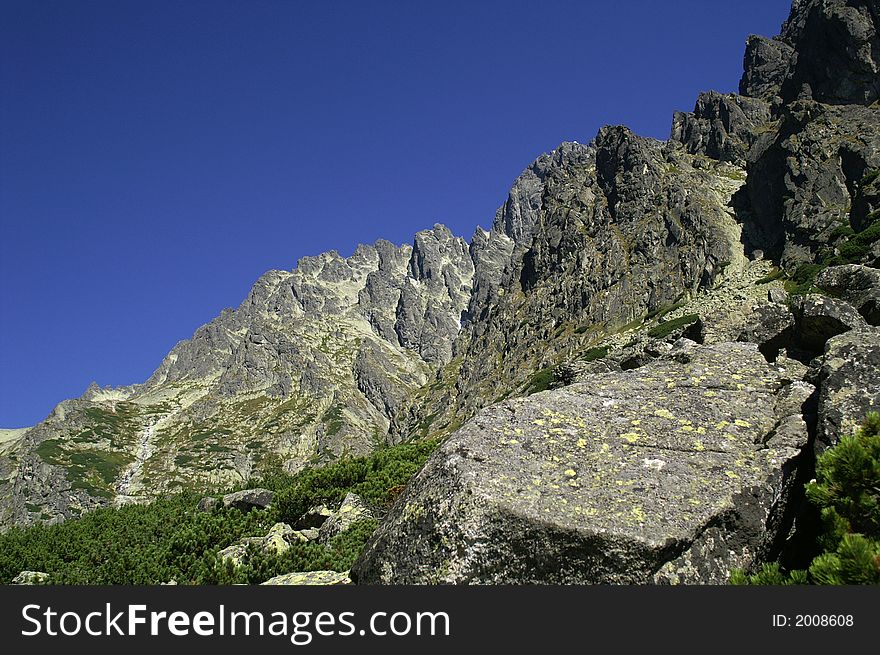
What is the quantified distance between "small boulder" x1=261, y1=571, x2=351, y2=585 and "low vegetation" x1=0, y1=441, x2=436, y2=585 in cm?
51

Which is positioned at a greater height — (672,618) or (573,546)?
(573,546)

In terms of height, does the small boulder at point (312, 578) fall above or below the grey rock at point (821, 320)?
below

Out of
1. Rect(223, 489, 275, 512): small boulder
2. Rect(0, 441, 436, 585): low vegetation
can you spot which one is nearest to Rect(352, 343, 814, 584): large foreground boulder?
Rect(0, 441, 436, 585): low vegetation

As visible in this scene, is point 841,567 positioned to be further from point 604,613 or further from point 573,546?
point 573,546

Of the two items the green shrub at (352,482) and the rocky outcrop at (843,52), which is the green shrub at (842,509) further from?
the rocky outcrop at (843,52)

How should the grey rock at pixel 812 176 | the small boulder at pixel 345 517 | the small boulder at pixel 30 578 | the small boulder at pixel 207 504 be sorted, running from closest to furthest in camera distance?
1. the small boulder at pixel 30 578
2. the small boulder at pixel 345 517
3. the small boulder at pixel 207 504
4. the grey rock at pixel 812 176

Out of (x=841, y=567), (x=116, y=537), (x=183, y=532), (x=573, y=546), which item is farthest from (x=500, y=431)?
(x=116, y=537)

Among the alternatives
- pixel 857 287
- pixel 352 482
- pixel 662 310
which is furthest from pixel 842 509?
pixel 662 310

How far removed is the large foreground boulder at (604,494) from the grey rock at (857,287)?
18.4 feet

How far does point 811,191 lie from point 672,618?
625ft

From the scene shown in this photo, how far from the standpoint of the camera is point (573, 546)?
28.6 feet

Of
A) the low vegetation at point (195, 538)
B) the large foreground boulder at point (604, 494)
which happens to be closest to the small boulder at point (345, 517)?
the low vegetation at point (195, 538)

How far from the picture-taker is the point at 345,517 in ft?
59.5

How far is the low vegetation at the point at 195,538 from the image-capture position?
1458 cm
